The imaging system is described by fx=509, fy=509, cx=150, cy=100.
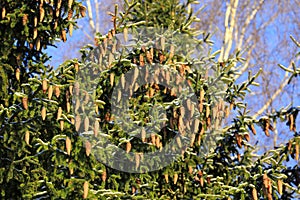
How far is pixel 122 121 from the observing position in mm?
6203

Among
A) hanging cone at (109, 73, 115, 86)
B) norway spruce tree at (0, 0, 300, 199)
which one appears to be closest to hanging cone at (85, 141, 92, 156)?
norway spruce tree at (0, 0, 300, 199)

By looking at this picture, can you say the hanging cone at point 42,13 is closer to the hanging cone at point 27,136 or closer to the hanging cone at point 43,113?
the hanging cone at point 43,113

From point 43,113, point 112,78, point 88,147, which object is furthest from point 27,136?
point 112,78

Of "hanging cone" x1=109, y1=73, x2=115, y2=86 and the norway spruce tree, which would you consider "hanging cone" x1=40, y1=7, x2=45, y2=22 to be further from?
"hanging cone" x1=109, y1=73, x2=115, y2=86

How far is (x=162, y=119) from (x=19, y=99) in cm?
161

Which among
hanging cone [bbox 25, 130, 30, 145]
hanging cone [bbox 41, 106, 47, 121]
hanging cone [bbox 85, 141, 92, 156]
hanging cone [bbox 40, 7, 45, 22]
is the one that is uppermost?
hanging cone [bbox 40, 7, 45, 22]

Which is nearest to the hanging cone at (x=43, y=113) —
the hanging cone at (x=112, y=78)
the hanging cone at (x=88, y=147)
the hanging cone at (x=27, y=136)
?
the hanging cone at (x=27, y=136)

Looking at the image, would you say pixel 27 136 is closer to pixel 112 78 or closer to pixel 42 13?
pixel 112 78

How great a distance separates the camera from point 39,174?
5.39 m

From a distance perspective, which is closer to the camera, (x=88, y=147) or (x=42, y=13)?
(x=88, y=147)

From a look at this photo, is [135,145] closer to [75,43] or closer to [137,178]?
[137,178]

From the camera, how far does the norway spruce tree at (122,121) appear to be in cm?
533

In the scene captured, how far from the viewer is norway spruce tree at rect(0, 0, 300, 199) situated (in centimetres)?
533

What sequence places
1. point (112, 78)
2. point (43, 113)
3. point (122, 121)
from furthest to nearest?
point (122, 121) → point (112, 78) → point (43, 113)
